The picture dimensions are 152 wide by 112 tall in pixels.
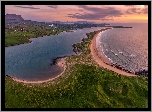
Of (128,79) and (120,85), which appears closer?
(120,85)

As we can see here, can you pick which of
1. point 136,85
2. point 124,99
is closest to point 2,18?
point 124,99

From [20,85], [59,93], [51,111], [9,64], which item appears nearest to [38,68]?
[9,64]

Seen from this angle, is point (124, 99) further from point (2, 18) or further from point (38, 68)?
point (38, 68)

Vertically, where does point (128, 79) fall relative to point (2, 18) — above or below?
below

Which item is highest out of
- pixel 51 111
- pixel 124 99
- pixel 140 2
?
pixel 140 2

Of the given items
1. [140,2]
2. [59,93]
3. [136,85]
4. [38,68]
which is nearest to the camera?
[140,2]

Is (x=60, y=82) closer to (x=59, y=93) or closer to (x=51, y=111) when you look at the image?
(x=59, y=93)

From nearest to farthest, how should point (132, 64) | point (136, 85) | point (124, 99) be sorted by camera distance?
point (124, 99)
point (136, 85)
point (132, 64)
